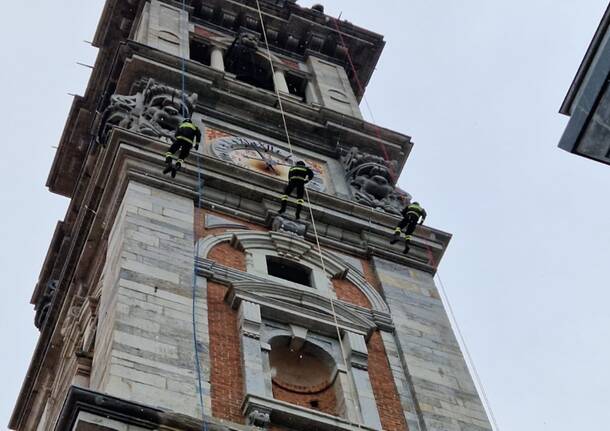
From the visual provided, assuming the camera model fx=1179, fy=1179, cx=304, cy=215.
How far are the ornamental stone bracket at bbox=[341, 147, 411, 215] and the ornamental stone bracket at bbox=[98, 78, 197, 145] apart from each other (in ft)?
11.8

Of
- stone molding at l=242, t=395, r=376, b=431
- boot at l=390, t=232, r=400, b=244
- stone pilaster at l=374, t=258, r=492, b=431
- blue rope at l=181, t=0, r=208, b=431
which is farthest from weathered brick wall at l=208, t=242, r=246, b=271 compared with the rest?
stone molding at l=242, t=395, r=376, b=431

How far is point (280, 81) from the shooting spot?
30.0m

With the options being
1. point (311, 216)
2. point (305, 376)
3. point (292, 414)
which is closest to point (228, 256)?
point (311, 216)

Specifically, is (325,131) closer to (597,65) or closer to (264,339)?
(264,339)

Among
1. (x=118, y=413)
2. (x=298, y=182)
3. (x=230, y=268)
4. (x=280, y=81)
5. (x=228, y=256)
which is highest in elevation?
(x=280, y=81)

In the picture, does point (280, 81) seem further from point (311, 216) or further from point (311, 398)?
point (311, 398)

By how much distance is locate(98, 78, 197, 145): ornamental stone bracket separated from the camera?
888 inches

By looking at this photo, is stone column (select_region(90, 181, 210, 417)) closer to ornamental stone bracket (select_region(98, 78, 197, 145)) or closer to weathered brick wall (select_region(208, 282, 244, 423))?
weathered brick wall (select_region(208, 282, 244, 423))

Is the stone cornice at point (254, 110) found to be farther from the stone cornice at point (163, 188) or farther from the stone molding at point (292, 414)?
the stone molding at point (292, 414)

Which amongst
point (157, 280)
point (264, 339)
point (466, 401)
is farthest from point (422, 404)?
point (157, 280)

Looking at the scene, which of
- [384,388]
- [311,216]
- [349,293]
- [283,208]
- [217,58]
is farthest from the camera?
[217,58]

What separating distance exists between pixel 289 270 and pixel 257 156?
4.57m

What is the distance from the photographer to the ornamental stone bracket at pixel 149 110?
22547 millimetres

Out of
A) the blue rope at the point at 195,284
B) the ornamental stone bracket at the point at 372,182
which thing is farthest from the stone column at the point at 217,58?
the ornamental stone bracket at the point at 372,182
